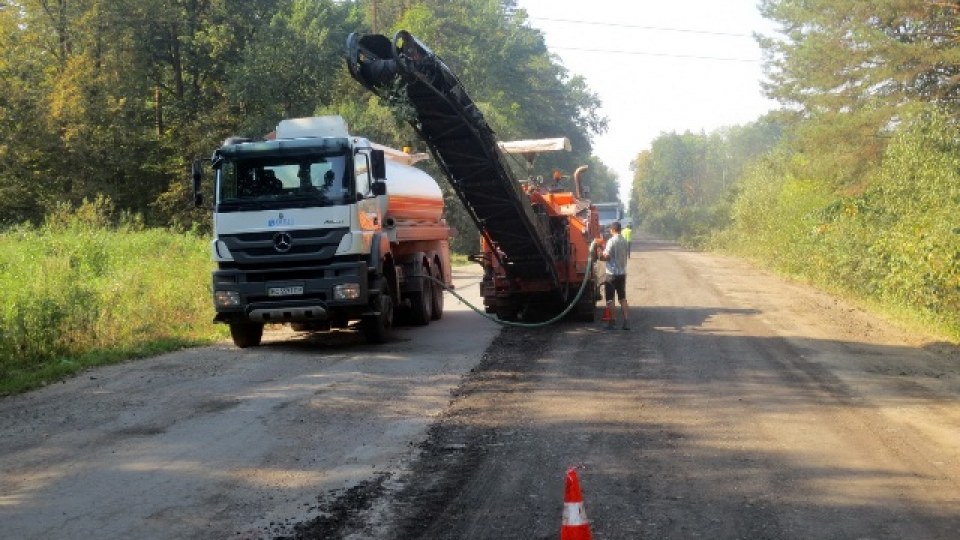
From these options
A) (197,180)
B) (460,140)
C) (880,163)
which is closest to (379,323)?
(460,140)

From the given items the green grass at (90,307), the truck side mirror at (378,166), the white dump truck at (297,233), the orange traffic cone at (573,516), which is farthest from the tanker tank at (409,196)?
the orange traffic cone at (573,516)

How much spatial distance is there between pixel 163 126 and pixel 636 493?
43.8 meters

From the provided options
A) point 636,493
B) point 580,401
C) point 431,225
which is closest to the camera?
point 636,493

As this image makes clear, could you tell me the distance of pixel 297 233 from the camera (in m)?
13.4

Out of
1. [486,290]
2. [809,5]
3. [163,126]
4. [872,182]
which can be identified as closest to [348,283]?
[486,290]

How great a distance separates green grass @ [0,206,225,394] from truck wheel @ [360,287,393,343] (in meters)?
2.84

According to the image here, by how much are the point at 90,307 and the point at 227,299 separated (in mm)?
3011

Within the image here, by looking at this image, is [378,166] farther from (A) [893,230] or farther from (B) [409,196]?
(A) [893,230]

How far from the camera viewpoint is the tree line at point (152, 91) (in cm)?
3919

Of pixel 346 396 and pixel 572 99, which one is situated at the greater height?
pixel 572 99

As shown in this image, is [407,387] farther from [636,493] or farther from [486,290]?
[486,290]

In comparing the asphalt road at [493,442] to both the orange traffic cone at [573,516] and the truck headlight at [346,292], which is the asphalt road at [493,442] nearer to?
the truck headlight at [346,292]

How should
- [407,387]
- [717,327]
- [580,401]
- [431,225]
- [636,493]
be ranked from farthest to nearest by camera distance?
[431,225] < [717,327] < [407,387] < [580,401] < [636,493]

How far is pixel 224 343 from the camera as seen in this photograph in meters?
15.0
